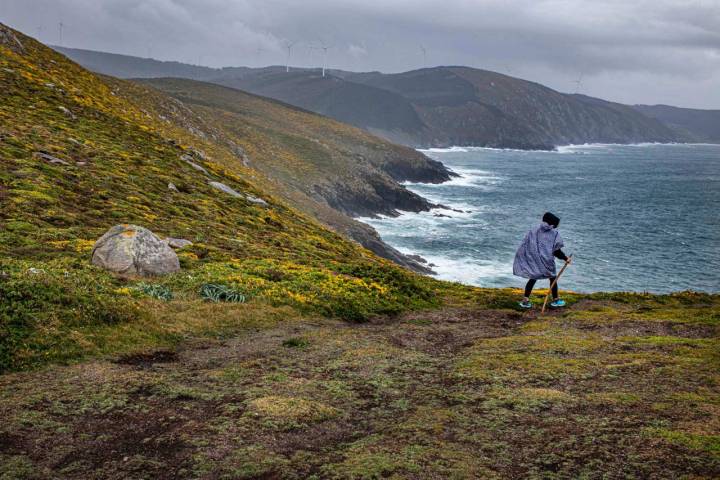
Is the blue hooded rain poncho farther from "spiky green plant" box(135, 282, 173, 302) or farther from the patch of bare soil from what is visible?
the patch of bare soil

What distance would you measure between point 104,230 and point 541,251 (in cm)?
1675

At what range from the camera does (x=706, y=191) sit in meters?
156

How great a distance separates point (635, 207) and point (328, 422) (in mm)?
131234

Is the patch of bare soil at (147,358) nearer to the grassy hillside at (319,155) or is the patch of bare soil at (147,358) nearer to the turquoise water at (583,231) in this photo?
the turquoise water at (583,231)

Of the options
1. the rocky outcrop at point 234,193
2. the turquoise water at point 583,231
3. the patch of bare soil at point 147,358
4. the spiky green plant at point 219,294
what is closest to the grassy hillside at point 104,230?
the spiky green plant at point 219,294

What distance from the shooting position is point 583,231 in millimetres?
91688

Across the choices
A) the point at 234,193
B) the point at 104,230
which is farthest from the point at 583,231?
the point at 104,230

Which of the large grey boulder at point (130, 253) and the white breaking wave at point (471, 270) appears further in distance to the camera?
the white breaking wave at point (471, 270)

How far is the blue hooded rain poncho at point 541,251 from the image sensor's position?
18812mm

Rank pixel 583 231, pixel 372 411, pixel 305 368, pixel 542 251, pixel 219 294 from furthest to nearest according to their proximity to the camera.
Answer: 1. pixel 583 231
2. pixel 542 251
3. pixel 219 294
4. pixel 305 368
5. pixel 372 411

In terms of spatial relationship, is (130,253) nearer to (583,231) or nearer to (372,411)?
(372,411)

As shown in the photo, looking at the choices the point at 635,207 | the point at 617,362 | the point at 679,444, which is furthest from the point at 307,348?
the point at 635,207

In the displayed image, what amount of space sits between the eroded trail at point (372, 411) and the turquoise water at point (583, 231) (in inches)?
1784

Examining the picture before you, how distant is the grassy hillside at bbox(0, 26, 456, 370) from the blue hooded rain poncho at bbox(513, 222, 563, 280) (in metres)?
4.25
